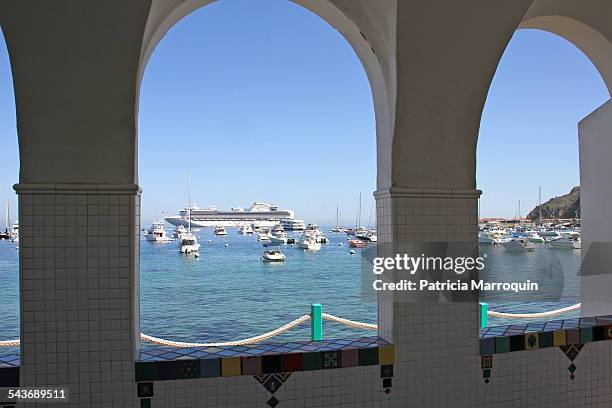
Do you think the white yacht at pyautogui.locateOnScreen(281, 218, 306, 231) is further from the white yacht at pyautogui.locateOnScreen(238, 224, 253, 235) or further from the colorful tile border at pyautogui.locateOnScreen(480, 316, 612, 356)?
the colorful tile border at pyautogui.locateOnScreen(480, 316, 612, 356)

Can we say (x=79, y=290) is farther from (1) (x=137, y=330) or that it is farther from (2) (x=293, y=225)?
(2) (x=293, y=225)

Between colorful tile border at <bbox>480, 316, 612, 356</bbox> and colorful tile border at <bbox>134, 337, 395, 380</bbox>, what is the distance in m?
0.68

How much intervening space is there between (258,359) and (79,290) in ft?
3.31

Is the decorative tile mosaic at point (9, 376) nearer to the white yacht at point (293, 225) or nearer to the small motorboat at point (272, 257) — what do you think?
the small motorboat at point (272, 257)

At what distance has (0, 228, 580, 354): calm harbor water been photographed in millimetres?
18562

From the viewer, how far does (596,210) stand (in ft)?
12.5

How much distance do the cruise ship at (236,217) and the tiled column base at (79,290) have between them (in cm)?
7560

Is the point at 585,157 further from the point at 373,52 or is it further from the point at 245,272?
the point at 245,272

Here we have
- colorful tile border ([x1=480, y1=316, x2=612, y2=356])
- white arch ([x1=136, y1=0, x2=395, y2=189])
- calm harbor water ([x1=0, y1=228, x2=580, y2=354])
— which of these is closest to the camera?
white arch ([x1=136, y1=0, x2=395, y2=189])

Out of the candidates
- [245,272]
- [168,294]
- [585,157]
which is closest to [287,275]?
[245,272]

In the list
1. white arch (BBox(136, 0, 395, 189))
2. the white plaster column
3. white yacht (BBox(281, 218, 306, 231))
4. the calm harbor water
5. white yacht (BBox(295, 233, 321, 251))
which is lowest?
the calm harbor water

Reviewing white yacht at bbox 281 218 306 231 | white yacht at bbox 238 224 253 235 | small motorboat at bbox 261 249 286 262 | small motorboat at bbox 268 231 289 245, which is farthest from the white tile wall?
white yacht at bbox 281 218 306 231

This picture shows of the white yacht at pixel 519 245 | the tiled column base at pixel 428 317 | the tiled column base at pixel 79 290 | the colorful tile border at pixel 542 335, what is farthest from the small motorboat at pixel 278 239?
the tiled column base at pixel 79 290

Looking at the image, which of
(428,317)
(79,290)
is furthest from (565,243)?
(79,290)
